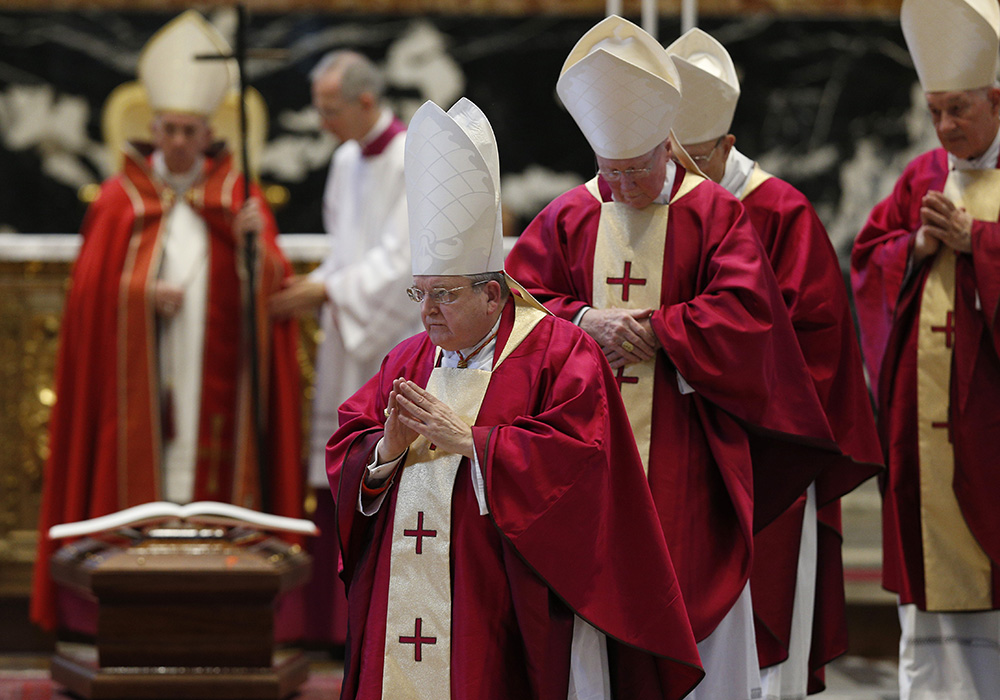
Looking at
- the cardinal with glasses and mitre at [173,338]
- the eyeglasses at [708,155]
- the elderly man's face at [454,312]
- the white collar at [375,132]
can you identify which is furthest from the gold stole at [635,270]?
the white collar at [375,132]

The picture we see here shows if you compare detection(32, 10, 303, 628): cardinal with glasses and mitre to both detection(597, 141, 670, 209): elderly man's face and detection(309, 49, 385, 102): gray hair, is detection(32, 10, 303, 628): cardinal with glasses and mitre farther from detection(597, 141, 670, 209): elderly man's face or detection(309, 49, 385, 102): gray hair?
detection(597, 141, 670, 209): elderly man's face

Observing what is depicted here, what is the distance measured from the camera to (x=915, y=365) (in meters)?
5.12

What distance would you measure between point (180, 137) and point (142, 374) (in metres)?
1.19

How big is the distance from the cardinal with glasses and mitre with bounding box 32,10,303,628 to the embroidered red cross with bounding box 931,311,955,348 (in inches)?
125

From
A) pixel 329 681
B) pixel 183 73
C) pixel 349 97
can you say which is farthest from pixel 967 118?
pixel 183 73

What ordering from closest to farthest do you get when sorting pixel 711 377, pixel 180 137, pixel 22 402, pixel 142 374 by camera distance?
pixel 711 377, pixel 142 374, pixel 180 137, pixel 22 402

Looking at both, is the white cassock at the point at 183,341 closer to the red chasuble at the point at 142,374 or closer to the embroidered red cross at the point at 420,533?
the red chasuble at the point at 142,374

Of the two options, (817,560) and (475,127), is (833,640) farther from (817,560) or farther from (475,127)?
(475,127)

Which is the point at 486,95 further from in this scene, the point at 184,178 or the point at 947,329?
the point at 947,329

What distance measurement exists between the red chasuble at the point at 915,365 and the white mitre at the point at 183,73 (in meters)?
→ 3.32

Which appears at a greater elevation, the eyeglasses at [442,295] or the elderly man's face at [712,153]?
the elderly man's face at [712,153]

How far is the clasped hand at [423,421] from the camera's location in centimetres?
334

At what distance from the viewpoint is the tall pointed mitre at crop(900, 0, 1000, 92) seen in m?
4.88

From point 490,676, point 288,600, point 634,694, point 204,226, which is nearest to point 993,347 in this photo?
point 634,694
